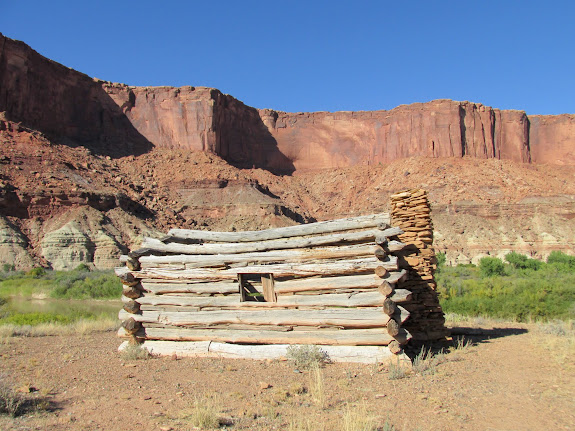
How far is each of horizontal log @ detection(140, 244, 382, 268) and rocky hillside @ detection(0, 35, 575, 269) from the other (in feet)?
90.8

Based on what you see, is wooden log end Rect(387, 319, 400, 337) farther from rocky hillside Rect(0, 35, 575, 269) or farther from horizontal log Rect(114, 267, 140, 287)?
rocky hillside Rect(0, 35, 575, 269)

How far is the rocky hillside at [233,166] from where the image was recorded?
124ft

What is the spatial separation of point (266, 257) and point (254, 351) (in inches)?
59.1

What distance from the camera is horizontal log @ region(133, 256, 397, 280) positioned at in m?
7.04

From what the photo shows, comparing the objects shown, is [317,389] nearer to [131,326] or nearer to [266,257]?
[266,257]

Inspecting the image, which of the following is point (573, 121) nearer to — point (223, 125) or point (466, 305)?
point (223, 125)

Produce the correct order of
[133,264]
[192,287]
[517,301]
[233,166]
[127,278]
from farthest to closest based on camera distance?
[233,166] → [517,301] → [133,264] → [127,278] → [192,287]

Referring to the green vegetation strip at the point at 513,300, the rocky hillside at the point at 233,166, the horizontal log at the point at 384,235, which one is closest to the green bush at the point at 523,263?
the rocky hillside at the point at 233,166

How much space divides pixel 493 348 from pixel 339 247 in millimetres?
→ 3433

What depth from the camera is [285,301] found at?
754 cm

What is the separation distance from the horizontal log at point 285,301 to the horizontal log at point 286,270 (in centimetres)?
34

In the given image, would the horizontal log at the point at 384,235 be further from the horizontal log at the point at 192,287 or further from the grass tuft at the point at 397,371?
the horizontal log at the point at 192,287

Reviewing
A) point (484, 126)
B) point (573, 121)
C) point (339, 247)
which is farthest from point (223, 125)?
point (339, 247)

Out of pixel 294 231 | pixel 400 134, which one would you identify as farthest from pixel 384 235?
pixel 400 134
